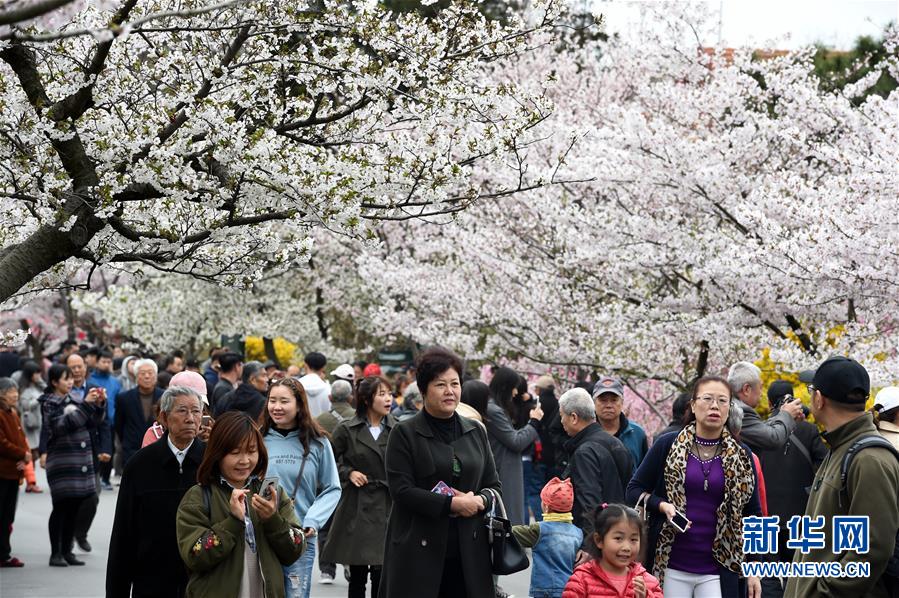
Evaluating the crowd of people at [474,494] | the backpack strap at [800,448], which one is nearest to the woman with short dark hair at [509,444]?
the crowd of people at [474,494]

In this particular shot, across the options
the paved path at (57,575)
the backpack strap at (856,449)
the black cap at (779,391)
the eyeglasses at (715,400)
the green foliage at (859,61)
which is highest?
the green foliage at (859,61)

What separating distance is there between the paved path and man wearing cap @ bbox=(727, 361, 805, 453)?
3.30 meters

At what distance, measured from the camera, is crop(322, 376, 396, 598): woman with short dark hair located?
8891mm

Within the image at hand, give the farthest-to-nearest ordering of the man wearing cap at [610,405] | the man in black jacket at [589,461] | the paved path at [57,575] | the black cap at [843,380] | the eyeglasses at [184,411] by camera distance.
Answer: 1. the paved path at [57,575]
2. the man wearing cap at [610,405]
3. the man in black jacket at [589,461]
4. the eyeglasses at [184,411]
5. the black cap at [843,380]

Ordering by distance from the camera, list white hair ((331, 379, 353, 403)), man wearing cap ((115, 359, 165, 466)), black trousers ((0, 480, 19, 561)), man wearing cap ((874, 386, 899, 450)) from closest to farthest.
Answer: man wearing cap ((874, 386, 899, 450)) → white hair ((331, 379, 353, 403)) → black trousers ((0, 480, 19, 561)) → man wearing cap ((115, 359, 165, 466))

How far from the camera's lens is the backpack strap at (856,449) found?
16.5 ft

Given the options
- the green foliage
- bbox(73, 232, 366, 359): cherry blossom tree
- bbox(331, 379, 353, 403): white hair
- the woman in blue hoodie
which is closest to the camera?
the woman in blue hoodie

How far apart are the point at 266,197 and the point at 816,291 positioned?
26.0 feet

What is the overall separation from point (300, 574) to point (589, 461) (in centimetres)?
195

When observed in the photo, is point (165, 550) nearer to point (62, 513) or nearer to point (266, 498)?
point (266, 498)

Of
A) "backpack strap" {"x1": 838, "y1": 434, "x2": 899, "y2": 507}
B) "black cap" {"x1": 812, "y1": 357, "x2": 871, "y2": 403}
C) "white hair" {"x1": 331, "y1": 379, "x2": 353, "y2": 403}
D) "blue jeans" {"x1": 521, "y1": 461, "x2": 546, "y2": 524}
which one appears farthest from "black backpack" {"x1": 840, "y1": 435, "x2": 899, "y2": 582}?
"blue jeans" {"x1": 521, "y1": 461, "x2": 546, "y2": 524}

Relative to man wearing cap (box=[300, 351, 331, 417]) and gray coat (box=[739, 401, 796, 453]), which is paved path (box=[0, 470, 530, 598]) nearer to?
man wearing cap (box=[300, 351, 331, 417])

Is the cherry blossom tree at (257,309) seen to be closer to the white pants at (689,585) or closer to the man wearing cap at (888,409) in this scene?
the white pants at (689,585)

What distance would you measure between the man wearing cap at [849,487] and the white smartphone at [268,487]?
2385mm
